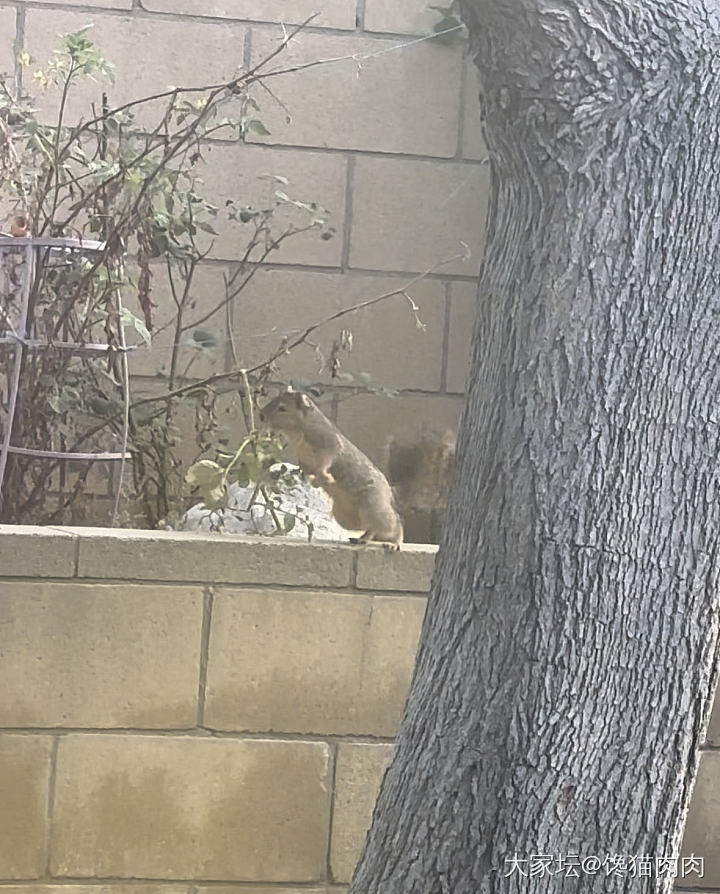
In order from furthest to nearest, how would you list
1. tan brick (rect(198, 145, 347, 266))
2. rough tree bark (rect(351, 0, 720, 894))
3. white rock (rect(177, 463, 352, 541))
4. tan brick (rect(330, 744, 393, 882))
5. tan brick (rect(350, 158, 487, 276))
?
tan brick (rect(350, 158, 487, 276))
tan brick (rect(198, 145, 347, 266))
white rock (rect(177, 463, 352, 541))
tan brick (rect(330, 744, 393, 882))
rough tree bark (rect(351, 0, 720, 894))

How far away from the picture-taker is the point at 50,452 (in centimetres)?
376

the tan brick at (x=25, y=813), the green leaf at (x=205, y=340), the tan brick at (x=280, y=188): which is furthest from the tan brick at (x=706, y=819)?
the tan brick at (x=280, y=188)

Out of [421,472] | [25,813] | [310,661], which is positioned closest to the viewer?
[25,813]

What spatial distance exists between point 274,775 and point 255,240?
1.87 meters

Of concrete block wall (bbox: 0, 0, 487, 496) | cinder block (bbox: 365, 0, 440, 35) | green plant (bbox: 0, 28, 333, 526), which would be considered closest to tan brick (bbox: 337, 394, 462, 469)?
concrete block wall (bbox: 0, 0, 487, 496)

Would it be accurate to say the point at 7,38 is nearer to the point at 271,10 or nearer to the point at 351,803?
the point at 271,10

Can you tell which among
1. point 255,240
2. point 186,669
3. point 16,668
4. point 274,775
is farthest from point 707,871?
point 255,240

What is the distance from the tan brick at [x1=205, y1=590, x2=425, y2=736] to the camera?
329 centimetres

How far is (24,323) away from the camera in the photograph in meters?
3.72

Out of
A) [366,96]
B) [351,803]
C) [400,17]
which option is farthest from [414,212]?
[351,803]

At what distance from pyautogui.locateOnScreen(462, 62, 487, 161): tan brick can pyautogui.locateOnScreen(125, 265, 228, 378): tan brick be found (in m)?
0.99

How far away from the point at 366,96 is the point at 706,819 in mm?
2681

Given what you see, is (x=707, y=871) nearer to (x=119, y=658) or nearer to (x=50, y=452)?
(x=119, y=658)

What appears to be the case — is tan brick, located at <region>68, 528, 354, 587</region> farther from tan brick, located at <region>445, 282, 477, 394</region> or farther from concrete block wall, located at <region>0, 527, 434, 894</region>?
tan brick, located at <region>445, 282, 477, 394</region>
